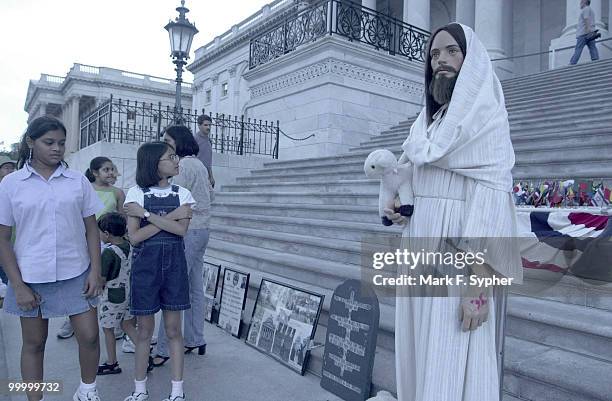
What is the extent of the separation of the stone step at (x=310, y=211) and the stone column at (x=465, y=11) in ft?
53.8

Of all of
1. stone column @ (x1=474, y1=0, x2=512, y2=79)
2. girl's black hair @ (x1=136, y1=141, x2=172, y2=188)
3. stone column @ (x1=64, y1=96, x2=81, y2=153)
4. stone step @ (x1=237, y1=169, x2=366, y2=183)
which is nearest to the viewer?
girl's black hair @ (x1=136, y1=141, x2=172, y2=188)

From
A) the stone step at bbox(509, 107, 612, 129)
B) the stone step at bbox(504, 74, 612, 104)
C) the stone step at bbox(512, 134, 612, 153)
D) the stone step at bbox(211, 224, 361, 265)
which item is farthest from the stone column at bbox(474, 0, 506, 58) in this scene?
the stone step at bbox(211, 224, 361, 265)

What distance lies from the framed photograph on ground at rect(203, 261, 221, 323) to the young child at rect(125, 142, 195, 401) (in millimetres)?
1977

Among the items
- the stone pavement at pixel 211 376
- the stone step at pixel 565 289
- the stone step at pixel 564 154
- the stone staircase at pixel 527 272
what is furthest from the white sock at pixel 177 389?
the stone step at pixel 564 154

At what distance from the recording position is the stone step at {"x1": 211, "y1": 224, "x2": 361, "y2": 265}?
→ 221 inches

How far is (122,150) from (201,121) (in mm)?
4131

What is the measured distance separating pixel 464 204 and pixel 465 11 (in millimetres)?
21822

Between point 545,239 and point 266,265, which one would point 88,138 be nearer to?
point 266,265

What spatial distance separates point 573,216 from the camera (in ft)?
14.5

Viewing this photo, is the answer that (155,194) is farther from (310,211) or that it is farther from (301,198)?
(301,198)

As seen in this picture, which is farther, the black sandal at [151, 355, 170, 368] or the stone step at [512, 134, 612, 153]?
the stone step at [512, 134, 612, 153]

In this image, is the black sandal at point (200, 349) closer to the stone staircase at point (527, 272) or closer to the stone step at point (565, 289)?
the stone staircase at point (527, 272)

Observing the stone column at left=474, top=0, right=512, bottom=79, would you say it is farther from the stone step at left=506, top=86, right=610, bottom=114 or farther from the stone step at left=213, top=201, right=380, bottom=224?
the stone step at left=213, top=201, right=380, bottom=224

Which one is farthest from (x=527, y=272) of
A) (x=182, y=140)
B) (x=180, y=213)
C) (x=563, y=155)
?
(x=182, y=140)
